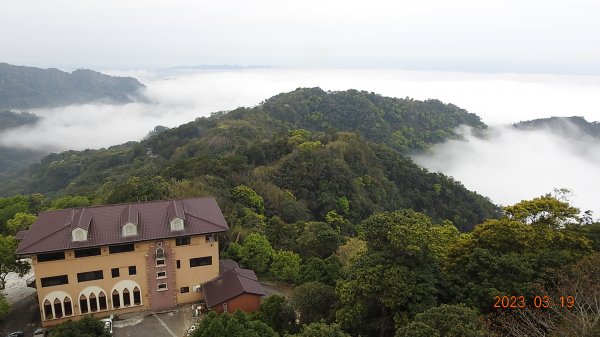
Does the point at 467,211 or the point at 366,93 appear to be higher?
the point at 366,93

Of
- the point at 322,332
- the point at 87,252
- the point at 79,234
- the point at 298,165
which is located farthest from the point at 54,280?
the point at 298,165

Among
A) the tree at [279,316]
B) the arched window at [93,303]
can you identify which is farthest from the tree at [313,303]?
the arched window at [93,303]

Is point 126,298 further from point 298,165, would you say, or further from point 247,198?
point 298,165

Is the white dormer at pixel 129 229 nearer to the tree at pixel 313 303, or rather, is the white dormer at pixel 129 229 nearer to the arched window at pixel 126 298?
the arched window at pixel 126 298

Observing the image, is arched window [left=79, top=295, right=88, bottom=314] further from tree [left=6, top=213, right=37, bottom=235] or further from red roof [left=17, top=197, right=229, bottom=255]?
tree [left=6, top=213, right=37, bottom=235]

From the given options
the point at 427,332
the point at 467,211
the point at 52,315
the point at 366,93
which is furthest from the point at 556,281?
the point at 366,93

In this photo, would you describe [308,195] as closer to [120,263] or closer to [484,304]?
[120,263]
